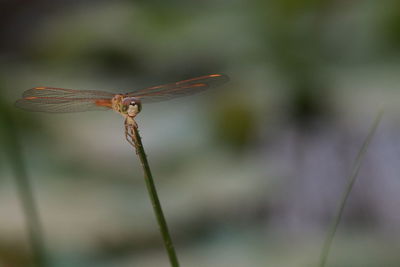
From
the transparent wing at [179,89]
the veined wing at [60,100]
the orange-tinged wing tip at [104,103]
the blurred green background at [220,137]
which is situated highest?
the veined wing at [60,100]

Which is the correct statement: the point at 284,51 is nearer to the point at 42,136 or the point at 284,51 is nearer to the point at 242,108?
the point at 242,108

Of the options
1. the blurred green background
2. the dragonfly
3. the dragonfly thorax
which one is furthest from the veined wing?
the blurred green background

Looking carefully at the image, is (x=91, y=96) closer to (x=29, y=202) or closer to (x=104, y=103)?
(x=104, y=103)

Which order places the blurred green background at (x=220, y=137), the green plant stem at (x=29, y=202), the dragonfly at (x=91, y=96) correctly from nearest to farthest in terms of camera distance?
the green plant stem at (x=29, y=202)
the dragonfly at (x=91, y=96)
the blurred green background at (x=220, y=137)

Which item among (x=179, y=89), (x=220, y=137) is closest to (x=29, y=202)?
(x=179, y=89)

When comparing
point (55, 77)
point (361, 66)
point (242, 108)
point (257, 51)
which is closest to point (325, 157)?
point (242, 108)

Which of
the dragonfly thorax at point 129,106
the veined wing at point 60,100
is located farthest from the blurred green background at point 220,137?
the dragonfly thorax at point 129,106

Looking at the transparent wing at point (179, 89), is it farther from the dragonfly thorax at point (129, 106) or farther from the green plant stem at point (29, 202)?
the green plant stem at point (29, 202)

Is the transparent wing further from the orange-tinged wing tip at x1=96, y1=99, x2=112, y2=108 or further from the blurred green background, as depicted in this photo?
the blurred green background
